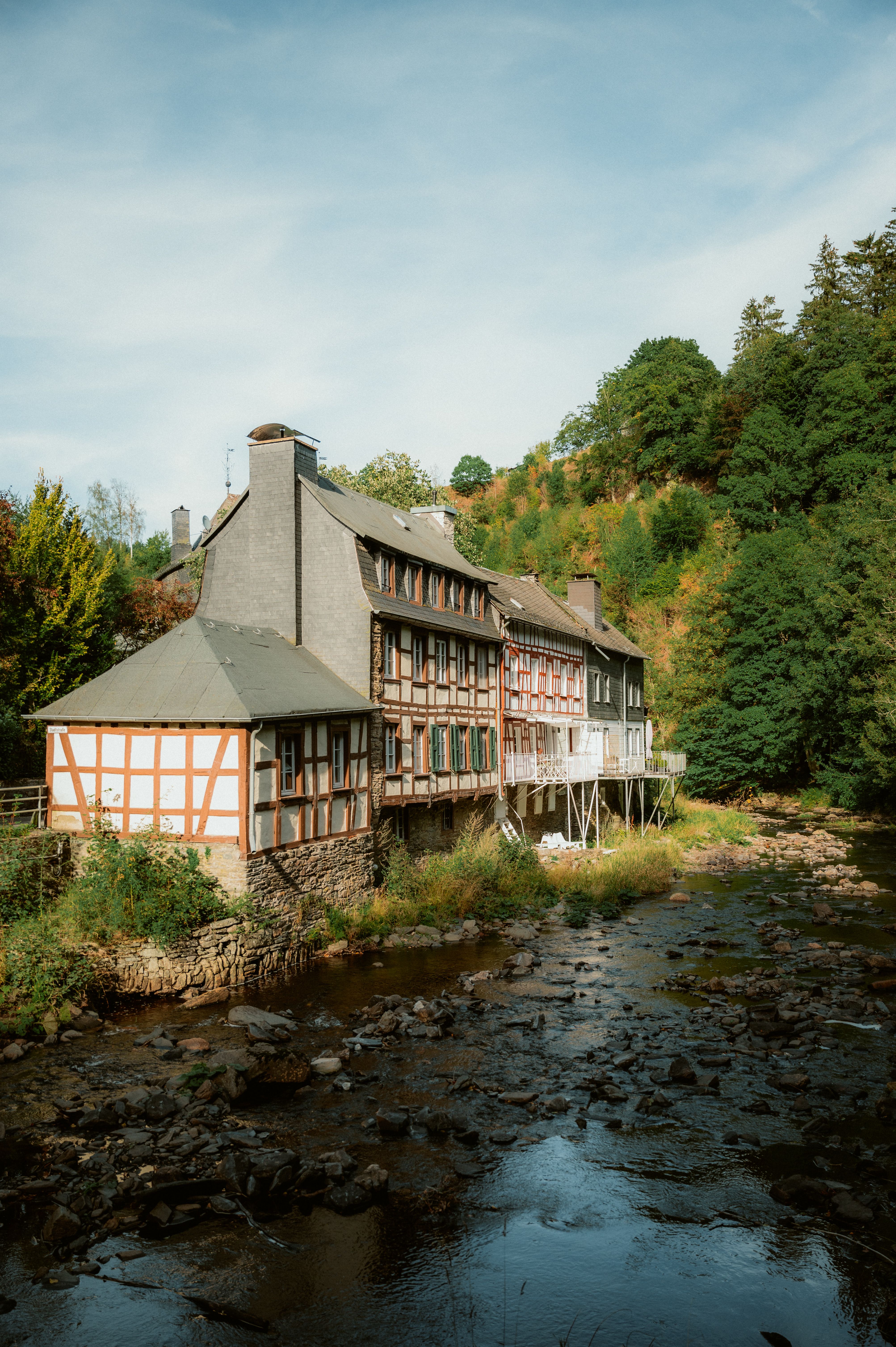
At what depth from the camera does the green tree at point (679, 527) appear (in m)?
55.0

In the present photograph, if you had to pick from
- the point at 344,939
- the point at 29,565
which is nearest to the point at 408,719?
the point at 344,939

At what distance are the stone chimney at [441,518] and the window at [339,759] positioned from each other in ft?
40.1

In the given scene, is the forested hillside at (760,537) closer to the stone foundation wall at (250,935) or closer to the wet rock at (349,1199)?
the stone foundation wall at (250,935)

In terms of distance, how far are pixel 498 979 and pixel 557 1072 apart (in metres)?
4.27

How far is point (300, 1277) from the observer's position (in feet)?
23.6

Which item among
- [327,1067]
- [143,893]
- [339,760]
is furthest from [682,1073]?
[339,760]

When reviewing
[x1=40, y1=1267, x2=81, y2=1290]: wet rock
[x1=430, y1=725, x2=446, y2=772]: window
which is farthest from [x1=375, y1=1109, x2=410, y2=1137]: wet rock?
[x1=430, y1=725, x2=446, y2=772]: window

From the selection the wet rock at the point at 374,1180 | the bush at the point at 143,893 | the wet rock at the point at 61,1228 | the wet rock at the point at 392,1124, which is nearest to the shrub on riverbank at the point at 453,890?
the bush at the point at 143,893

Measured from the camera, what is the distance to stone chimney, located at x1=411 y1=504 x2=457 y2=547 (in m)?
29.5

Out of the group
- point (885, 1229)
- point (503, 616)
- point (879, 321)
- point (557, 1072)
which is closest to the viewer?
point (885, 1229)

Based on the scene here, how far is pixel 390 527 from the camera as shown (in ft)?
79.6

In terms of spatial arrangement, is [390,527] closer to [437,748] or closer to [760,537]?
[437,748]

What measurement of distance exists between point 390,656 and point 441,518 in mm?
9836

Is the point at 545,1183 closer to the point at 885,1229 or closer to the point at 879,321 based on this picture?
the point at 885,1229
